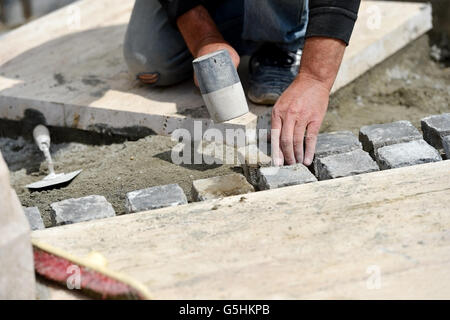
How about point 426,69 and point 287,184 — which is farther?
point 426,69

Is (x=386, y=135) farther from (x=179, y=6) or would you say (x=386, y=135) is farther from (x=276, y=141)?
(x=179, y=6)

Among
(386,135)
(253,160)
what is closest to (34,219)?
(253,160)

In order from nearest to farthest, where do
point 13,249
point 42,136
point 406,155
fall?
point 13,249
point 406,155
point 42,136

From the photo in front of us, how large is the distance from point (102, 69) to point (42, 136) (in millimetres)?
717

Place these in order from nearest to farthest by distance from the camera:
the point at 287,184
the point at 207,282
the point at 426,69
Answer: the point at 207,282
the point at 287,184
the point at 426,69

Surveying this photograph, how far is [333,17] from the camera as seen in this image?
9.40ft

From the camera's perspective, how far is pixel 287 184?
2.55 m

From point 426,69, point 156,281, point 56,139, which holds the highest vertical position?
point 156,281

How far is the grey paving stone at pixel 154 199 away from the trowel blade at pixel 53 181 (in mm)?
641

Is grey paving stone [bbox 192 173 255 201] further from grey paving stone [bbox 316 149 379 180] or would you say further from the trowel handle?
the trowel handle

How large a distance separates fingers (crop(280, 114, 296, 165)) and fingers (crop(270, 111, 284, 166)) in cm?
2

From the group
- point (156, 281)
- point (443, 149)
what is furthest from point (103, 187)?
point (443, 149)

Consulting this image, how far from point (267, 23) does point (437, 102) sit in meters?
1.31

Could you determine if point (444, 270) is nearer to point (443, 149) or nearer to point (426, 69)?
point (443, 149)
